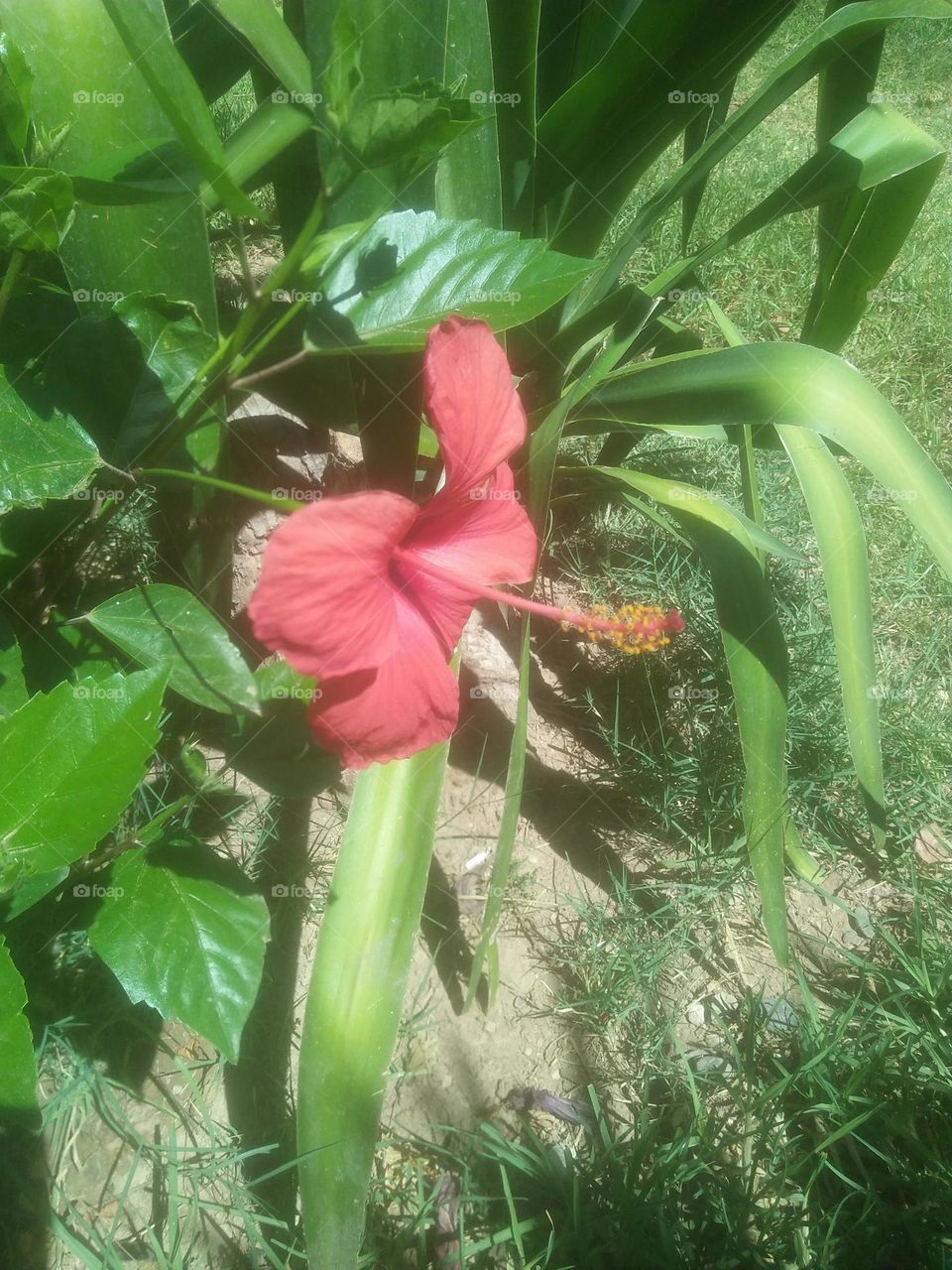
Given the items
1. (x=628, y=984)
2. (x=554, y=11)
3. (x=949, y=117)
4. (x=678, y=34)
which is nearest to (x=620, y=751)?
(x=628, y=984)

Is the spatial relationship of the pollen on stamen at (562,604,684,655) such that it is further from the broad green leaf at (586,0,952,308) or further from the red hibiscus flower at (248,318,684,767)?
the broad green leaf at (586,0,952,308)

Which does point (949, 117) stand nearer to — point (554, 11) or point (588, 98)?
point (554, 11)

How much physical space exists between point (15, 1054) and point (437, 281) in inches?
31.7

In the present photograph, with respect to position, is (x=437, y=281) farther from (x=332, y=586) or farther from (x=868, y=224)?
(x=868, y=224)

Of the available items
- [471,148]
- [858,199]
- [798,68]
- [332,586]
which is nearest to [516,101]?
[471,148]

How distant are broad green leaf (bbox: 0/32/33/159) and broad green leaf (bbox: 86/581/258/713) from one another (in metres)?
0.38

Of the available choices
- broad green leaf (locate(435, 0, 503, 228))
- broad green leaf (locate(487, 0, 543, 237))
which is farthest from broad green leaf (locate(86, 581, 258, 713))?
broad green leaf (locate(487, 0, 543, 237))

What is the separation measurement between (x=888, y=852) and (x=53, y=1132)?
47.4 inches

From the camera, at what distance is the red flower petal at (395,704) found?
71 cm

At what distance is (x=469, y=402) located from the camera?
0.76 m

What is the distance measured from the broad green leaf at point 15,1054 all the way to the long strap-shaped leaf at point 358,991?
0.26 meters

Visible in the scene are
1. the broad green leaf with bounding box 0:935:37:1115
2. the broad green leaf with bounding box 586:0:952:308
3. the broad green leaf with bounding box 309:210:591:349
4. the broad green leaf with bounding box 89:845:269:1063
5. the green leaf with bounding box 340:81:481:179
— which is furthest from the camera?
the broad green leaf with bounding box 586:0:952:308

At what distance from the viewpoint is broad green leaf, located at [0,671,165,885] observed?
0.74m

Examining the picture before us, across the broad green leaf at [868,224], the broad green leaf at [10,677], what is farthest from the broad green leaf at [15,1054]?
the broad green leaf at [868,224]
